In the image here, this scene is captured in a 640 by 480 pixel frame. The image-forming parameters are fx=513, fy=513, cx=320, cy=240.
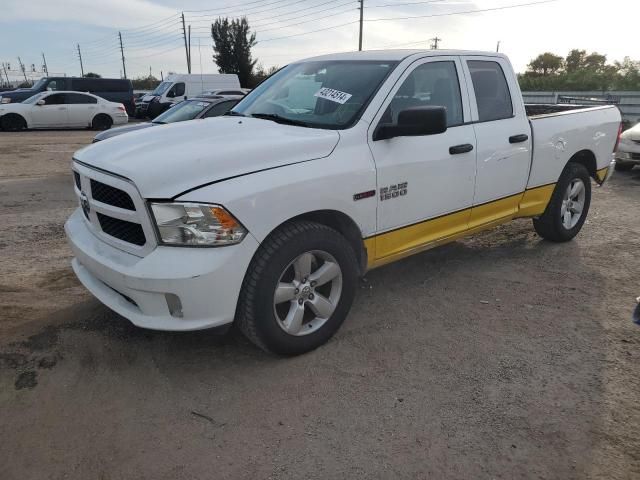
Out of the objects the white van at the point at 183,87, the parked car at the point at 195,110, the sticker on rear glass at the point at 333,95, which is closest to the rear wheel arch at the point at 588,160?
the sticker on rear glass at the point at 333,95

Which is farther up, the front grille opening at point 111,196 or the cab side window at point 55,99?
the front grille opening at point 111,196

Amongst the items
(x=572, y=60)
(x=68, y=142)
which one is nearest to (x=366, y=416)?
(x=68, y=142)

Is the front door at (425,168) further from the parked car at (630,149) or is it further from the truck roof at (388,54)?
the parked car at (630,149)

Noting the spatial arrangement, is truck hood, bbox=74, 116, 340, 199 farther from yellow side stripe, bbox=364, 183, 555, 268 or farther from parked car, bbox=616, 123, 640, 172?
parked car, bbox=616, 123, 640, 172

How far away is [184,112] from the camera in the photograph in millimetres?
8883

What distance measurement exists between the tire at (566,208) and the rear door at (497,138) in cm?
75

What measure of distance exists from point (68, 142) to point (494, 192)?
1499 cm

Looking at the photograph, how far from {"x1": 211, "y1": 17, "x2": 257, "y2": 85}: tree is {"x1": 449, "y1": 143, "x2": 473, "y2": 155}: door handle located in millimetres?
50172

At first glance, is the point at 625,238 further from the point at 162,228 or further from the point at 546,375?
the point at 162,228

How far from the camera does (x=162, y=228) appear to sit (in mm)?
2730

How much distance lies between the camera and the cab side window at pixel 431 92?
3656mm

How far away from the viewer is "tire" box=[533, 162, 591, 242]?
5.19m

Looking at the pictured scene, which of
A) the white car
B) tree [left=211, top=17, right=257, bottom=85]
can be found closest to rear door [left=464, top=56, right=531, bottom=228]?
the white car

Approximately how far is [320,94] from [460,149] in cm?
114
